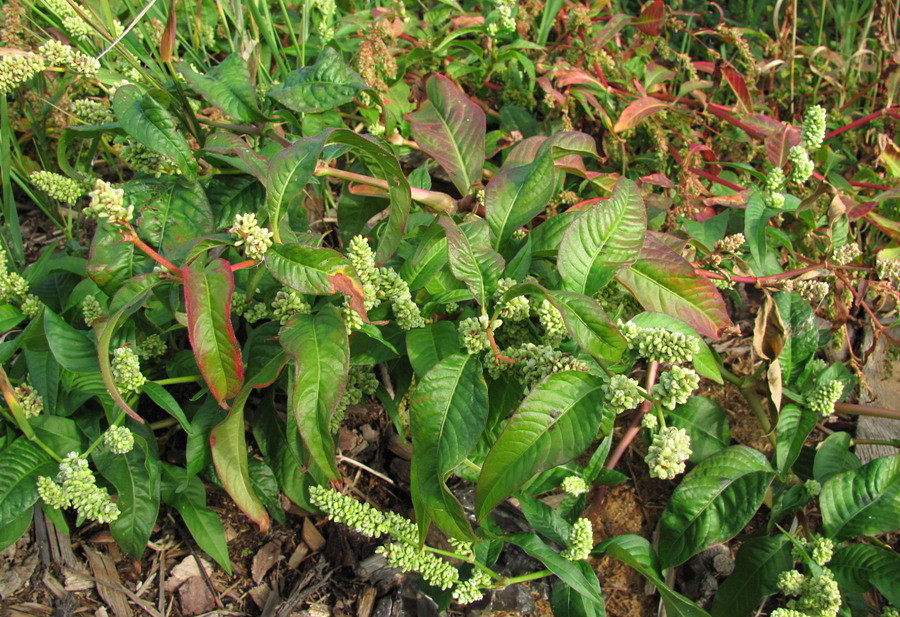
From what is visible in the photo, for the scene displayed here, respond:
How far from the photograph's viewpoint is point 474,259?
4.81ft

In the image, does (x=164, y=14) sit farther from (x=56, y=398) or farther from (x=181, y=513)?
(x=181, y=513)

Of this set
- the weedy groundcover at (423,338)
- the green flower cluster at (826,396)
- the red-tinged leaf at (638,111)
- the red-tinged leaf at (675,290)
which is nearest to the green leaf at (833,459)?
the weedy groundcover at (423,338)

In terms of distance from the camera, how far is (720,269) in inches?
70.7

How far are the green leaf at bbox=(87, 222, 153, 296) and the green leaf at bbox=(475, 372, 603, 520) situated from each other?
879 millimetres

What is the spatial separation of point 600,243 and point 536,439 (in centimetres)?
46

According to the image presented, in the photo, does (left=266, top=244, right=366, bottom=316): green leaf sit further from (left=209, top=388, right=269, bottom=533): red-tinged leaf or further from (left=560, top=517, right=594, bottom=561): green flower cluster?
(left=560, top=517, right=594, bottom=561): green flower cluster

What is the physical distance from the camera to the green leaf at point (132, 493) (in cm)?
164

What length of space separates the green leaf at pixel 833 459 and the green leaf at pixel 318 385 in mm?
1236

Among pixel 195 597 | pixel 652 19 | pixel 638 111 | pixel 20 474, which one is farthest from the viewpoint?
pixel 652 19

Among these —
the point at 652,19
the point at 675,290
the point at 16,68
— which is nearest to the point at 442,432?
the point at 675,290

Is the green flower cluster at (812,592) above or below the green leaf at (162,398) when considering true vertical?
below

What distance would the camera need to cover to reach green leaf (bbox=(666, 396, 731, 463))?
1.84 m

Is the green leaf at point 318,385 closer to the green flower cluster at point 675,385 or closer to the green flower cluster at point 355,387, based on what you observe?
the green flower cluster at point 355,387

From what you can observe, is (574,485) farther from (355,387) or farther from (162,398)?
(162,398)
